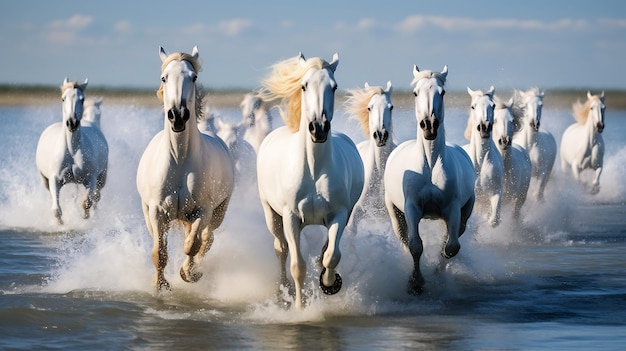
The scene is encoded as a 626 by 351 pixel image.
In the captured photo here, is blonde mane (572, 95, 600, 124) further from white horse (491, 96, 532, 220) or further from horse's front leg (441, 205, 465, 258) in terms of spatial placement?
horse's front leg (441, 205, 465, 258)

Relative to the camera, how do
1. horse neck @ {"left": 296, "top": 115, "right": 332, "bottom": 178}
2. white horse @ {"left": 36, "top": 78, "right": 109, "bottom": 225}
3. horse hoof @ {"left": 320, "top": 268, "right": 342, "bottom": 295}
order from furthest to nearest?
1. white horse @ {"left": 36, "top": 78, "right": 109, "bottom": 225}
2. horse hoof @ {"left": 320, "top": 268, "right": 342, "bottom": 295}
3. horse neck @ {"left": 296, "top": 115, "right": 332, "bottom": 178}

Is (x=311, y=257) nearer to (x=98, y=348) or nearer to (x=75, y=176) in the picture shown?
(x=98, y=348)

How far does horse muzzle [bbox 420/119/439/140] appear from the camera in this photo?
10328mm

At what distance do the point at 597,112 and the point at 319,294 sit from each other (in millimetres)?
13055

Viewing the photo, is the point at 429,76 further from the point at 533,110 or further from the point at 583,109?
the point at 583,109

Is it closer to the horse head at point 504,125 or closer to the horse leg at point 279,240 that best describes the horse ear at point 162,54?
the horse leg at point 279,240

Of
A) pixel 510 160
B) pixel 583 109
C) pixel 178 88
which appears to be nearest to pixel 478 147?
pixel 510 160

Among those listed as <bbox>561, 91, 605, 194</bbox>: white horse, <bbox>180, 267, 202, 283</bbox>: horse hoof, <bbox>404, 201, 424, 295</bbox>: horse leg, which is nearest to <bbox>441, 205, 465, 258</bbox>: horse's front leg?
<bbox>404, 201, 424, 295</bbox>: horse leg

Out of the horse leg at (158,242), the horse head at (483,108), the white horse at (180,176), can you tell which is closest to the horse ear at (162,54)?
the white horse at (180,176)

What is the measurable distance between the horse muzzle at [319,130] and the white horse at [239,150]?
9370mm

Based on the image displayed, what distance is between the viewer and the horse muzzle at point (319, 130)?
9047 millimetres

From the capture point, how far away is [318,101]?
910 cm

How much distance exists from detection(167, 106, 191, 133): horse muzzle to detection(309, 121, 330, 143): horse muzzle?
44.1 inches

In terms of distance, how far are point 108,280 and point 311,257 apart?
74.2 inches
